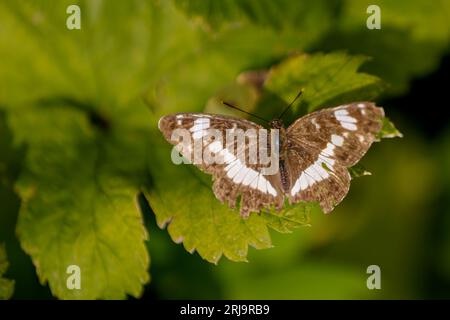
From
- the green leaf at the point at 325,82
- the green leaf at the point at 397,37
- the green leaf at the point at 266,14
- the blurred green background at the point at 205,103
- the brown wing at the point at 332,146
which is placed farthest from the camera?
the green leaf at the point at 397,37

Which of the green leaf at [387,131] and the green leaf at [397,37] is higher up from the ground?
the green leaf at [397,37]

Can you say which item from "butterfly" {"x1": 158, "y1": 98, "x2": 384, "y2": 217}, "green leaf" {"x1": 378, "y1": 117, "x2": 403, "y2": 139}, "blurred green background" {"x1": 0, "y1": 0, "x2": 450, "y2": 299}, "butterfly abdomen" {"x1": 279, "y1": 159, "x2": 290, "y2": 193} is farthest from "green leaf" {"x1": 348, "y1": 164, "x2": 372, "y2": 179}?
"blurred green background" {"x1": 0, "y1": 0, "x2": 450, "y2": 299}

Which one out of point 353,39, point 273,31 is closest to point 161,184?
point 273,31

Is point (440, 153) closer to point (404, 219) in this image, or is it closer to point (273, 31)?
point (404, 219)

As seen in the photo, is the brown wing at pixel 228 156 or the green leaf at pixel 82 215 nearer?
the brown wing at pixel 228 156

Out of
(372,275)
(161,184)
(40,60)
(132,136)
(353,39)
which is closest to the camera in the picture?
(161,184)

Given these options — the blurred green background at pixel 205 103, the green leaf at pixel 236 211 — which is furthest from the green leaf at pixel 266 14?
the green leaf at pixel 236 211

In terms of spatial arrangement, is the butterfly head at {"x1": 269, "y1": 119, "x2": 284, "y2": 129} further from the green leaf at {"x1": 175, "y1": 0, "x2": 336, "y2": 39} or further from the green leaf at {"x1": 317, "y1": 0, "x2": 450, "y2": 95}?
the green leaf at {"x1": 317, "y1": 0, "x2": 450, "y2": 95}

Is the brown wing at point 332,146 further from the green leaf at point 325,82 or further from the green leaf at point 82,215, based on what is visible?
the green leaf at point 82,215
